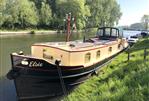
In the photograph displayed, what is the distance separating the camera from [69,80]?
14406 millimetres

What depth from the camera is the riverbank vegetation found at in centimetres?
6731

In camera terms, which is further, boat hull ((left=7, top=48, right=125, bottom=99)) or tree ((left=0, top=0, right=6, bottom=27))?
tree ((left=0, top=0, right=6, bottom=27))

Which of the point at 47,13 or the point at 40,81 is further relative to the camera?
the point at 47,13

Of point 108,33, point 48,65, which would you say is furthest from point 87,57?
point 108,33

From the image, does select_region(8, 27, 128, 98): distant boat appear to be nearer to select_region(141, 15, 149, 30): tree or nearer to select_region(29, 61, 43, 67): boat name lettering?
select_region(29, 61, 43, 67): boat name lettering

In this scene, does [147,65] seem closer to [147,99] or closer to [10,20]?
[147,99]

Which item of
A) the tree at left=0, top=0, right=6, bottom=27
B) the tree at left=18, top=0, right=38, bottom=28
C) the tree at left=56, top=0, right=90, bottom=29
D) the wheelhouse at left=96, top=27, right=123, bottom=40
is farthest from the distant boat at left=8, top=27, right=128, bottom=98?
the tree at left=56, top=0, right=90, bottom=29

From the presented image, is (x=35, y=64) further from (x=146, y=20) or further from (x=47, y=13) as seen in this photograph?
(x=146, y=20)

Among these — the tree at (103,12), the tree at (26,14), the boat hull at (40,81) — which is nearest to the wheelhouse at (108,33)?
the boat hull at (40,81)

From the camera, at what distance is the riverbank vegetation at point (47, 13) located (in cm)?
6731

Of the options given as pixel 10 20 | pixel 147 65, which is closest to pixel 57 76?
pixel 147 65

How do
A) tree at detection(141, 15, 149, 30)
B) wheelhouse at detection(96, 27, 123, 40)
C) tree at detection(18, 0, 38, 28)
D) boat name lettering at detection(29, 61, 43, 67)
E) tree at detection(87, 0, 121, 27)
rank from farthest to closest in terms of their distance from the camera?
tree at detection(141, 15, 149, 30) → tree at detection(87, 0, 121, 27) → tree at detection(18, 0, 38, 28) → wheelhouse at detection(96, 27, 123, 40) → boat name lettering at detection(29, 61, 43, 67)

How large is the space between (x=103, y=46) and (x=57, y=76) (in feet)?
19.2

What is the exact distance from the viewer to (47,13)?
8069 centimetres
